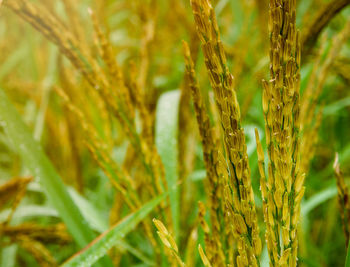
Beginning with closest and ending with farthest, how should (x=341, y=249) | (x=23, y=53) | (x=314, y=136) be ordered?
1. (x=314, y=136)
2. (x=341, y=249)
3. (x=23, y=53)

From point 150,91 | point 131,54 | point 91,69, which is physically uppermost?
point 131,54

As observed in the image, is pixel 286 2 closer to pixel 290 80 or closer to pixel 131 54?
pixel 290 80

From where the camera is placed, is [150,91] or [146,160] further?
[150,91]

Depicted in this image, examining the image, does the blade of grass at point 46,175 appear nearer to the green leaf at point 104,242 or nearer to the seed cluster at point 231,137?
the green leaf at point 104,242

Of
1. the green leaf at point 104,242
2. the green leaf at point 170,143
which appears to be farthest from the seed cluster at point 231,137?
the green leaf at point 170,143

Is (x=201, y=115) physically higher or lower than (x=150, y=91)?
lower

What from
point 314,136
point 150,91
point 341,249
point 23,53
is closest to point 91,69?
point 314,136

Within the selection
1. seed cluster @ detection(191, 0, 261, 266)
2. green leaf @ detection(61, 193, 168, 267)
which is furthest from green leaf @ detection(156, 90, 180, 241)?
seed cluster @ detection(191, 0, 261, 266)

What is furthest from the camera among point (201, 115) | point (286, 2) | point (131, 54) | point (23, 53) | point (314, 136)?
point (131, 54)
